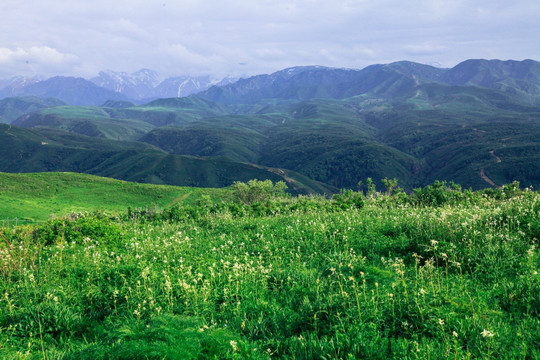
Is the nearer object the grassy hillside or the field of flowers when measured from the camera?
the field of flowers

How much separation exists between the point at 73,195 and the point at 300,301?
8419cm

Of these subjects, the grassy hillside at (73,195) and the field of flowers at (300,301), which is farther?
the grassy hillside at (73,195)

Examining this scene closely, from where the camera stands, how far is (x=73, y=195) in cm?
7644

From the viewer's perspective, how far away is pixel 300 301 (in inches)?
246

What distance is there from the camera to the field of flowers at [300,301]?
470 centimetres

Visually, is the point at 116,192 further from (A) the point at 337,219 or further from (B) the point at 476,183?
(B) the point at 476,183

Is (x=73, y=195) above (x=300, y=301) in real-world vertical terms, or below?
below

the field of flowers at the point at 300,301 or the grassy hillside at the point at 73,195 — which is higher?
the field of flowers at the point at 300,301

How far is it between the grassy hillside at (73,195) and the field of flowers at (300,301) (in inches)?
2291

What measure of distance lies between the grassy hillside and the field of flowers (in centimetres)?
5819

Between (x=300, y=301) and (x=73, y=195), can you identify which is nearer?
(x=300, y=301)

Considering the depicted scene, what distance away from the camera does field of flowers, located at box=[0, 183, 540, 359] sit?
470 centimetres

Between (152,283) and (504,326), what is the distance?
632 cm

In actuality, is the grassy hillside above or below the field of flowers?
below
